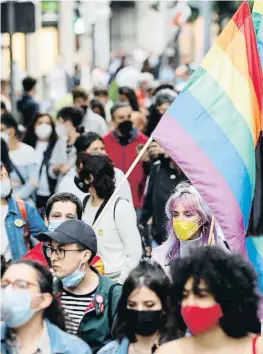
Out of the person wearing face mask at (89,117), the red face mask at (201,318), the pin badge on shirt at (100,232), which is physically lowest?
the person wearing face mask at (89,117)

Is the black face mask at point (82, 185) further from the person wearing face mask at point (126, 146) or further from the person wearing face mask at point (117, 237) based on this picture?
the person wearing face mask at point (126, 146)

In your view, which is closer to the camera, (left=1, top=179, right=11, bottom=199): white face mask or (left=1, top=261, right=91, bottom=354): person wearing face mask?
(left=1, top=261, right=91, bottom=354): person wearing face mask

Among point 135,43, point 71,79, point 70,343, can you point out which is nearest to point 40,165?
point 70,343

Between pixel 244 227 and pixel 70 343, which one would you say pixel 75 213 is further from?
pixel 70 343

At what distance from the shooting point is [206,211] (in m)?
8.42

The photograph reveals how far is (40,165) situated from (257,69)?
482 centimetres

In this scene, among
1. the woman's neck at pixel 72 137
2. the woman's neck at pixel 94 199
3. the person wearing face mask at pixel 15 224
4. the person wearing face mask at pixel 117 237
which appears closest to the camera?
the person wearing face mask at pixel 117 237

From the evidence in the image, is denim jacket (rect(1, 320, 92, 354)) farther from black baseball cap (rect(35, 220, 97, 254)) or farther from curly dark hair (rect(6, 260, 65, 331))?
black baseball cap (rect(35, 220, 97, 254))

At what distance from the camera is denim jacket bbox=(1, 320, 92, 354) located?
6.36 metres

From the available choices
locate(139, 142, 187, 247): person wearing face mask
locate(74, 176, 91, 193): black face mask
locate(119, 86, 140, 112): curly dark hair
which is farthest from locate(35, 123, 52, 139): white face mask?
locate(74, 176, 91, 193): black face mask

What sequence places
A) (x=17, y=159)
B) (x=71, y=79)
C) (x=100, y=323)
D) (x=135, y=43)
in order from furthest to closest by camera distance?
(x=135, y=43) → (x=71, y=79) → (x=17, y=159) → (x=100, y=323)

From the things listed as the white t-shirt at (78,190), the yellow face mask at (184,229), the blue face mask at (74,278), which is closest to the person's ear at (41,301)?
the blue face mask at (74,278)

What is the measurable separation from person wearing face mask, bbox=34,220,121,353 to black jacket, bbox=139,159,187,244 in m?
3.39

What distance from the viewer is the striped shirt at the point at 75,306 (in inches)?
290
